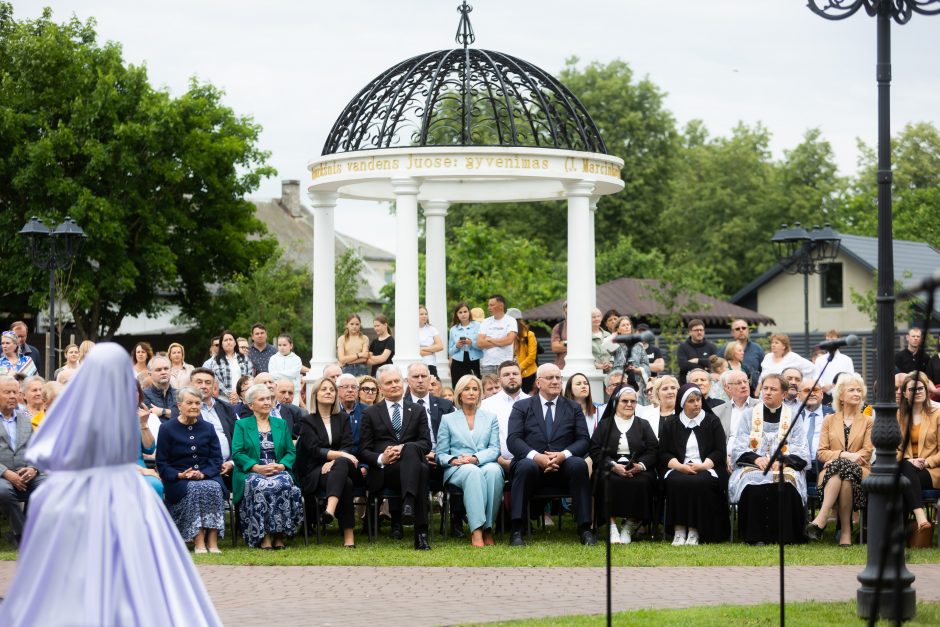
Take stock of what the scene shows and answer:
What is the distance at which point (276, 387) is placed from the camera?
48.2 ft

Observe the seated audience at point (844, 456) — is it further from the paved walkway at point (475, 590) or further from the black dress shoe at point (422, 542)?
the black dress shoe at point (422, 542)

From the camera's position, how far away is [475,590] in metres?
10.5

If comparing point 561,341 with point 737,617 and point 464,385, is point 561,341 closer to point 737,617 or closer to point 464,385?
point 464,385

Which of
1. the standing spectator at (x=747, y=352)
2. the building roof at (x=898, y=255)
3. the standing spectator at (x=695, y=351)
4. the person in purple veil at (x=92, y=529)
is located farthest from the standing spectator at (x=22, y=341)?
the building roof at (x=898, y=255)

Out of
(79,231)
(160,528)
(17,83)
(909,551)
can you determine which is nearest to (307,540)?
(909,551)

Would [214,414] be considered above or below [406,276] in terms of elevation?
below

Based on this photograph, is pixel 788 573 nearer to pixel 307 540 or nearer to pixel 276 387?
pixel 307 540

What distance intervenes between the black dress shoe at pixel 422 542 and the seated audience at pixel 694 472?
243 cm

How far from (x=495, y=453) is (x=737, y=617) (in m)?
5.01

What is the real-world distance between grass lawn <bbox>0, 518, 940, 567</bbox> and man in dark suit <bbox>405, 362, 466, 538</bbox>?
1.40ft

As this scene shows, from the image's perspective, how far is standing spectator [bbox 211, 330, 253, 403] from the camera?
17.3 metres

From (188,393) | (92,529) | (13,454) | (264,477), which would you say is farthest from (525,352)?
(92,529)

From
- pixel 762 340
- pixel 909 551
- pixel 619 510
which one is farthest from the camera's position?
pixel 762 340

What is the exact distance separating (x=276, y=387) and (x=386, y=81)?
230 inches
